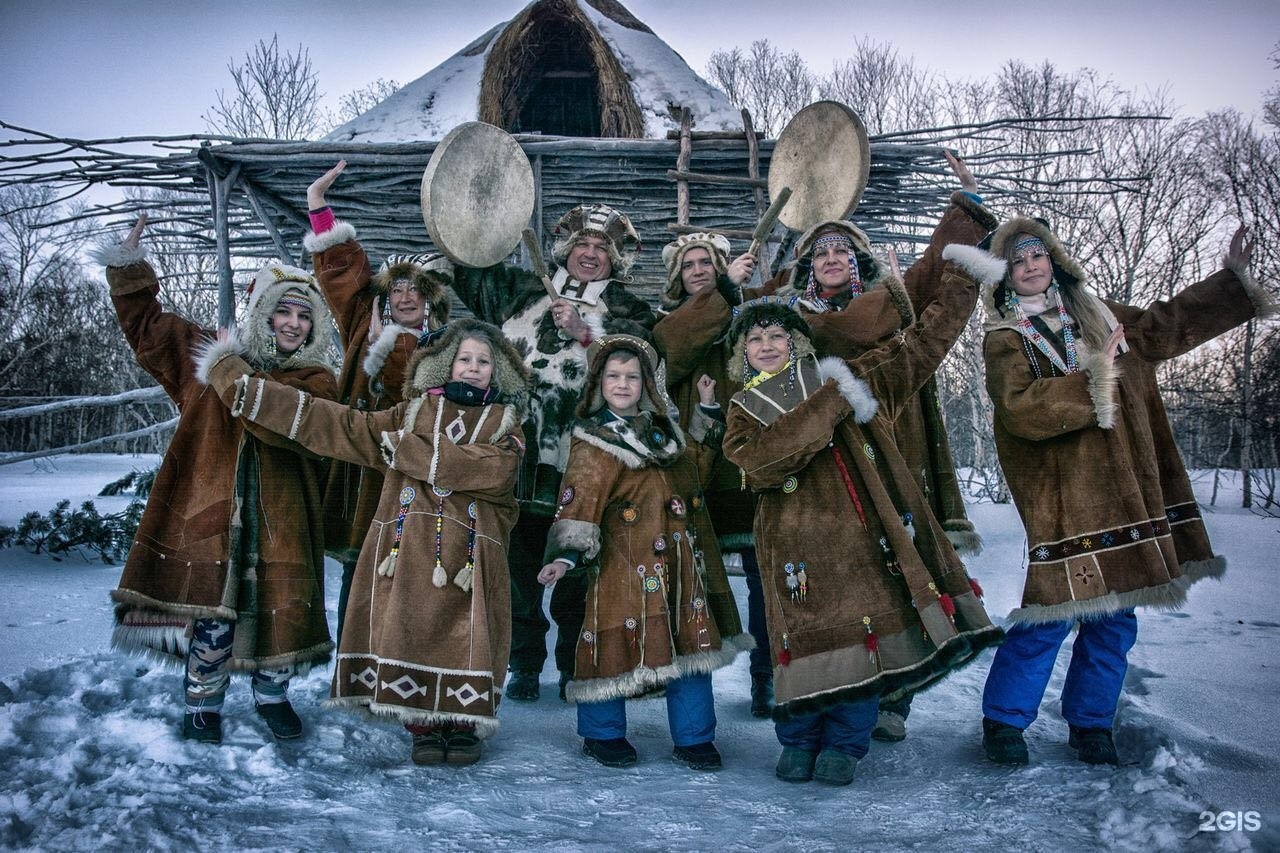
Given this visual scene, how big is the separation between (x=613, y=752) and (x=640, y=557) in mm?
681

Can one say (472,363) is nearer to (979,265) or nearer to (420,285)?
(420,285)

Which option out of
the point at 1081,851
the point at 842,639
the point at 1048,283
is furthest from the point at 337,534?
the point at 1048,283

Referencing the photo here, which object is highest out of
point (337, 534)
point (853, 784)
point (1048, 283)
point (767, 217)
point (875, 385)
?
point (767, 217)

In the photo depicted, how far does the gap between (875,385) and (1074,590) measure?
3.06 ft

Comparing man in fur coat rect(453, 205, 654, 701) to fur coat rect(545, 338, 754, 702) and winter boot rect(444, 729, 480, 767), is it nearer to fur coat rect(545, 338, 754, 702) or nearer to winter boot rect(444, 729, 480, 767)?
fur coat rect(545, 338, 754, 702)

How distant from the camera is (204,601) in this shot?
107 inches

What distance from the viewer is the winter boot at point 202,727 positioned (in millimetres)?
2717

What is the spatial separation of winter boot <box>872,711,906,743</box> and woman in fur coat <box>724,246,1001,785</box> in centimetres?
17

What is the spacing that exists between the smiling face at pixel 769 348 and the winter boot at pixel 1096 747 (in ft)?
5.24

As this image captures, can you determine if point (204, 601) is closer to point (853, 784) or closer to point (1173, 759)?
point (853, 784)

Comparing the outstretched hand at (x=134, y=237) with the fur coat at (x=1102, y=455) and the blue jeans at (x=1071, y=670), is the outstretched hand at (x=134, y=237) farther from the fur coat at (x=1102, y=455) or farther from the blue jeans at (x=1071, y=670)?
the blue jeans at (x=1071, y=670)

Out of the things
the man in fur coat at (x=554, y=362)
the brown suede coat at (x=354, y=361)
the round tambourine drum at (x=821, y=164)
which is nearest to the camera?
the brown suede coat at (x=354, y=361)

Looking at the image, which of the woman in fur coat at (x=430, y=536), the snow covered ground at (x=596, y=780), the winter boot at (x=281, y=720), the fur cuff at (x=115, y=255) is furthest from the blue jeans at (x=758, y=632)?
the fur cuff at (x=115, y=255)

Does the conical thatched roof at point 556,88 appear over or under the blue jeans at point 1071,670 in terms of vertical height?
over
